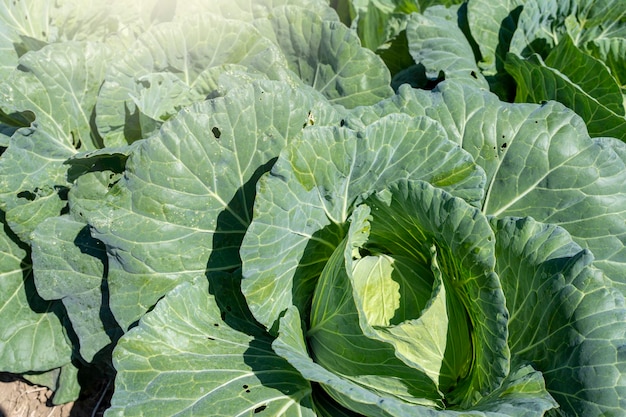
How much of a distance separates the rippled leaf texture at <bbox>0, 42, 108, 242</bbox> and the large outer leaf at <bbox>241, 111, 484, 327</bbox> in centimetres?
138

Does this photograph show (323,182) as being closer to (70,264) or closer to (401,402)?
(401,402)

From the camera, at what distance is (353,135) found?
206 centimetres

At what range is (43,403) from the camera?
321 centimetres

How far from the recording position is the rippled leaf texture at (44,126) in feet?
8.96

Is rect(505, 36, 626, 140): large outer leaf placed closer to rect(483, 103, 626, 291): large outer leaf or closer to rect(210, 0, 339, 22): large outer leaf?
rect(483, 103, 626, 291): large outer leaf

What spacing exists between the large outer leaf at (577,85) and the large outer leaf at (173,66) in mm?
1344

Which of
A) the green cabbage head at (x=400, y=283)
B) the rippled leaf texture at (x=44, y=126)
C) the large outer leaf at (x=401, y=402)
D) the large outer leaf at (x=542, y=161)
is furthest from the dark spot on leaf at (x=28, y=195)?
the large outer leaf at (x=542, y=161)

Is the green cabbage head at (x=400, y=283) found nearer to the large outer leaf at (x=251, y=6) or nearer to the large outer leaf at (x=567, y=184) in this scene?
the large outer leaf at (x=567, y=184)

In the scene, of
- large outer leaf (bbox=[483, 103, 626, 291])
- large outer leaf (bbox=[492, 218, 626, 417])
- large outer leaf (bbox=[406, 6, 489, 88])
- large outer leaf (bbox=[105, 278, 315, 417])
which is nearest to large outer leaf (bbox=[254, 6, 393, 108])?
large outer leaf (bbox=[406, 6, 489, 88])

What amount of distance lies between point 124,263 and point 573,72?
250 cm

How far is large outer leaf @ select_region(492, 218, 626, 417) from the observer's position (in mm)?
1795

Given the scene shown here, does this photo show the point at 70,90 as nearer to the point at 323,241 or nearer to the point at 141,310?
the point at 141,310

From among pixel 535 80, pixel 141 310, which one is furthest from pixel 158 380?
pixel 535 80

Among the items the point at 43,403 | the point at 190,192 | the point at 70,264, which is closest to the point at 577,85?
the point at 190,192
